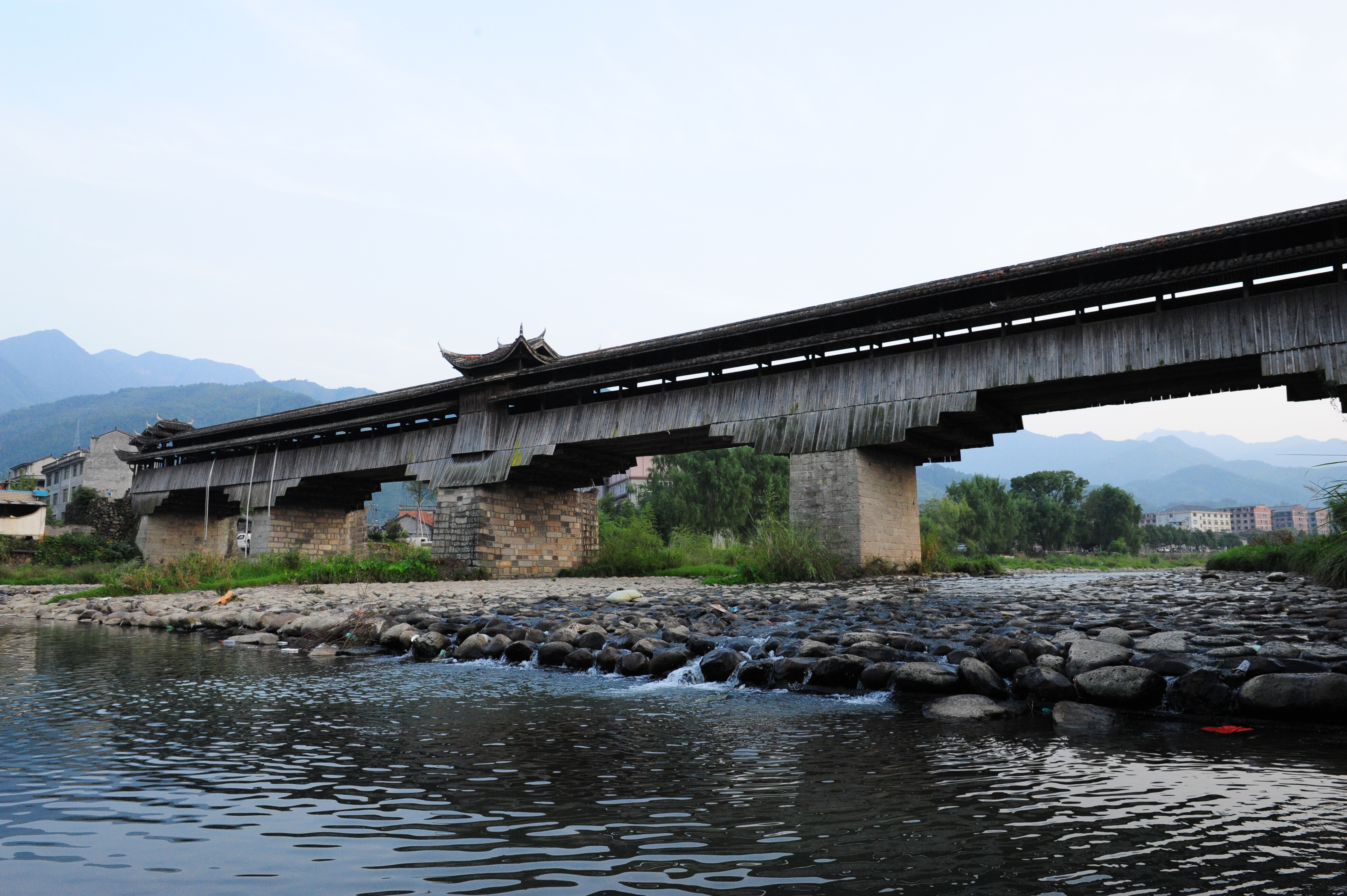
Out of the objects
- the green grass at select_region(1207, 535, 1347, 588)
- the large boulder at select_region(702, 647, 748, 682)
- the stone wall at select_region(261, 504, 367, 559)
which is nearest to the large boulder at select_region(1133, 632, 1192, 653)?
the large boulder at select_region(702, 647, 748, 682)

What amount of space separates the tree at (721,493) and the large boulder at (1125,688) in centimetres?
3632

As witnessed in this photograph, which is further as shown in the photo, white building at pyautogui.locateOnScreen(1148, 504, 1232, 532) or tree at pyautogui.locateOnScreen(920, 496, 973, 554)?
white building at pyautogui.locateOnScreen(1148, 504, 1232, 532)

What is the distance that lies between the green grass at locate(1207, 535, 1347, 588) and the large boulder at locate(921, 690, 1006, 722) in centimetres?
803

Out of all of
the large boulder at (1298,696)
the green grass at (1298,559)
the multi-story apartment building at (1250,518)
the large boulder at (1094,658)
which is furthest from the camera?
the multi-story apartment building at (1250,518)

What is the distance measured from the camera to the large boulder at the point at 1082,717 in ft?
→ 14.2

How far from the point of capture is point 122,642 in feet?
32.6

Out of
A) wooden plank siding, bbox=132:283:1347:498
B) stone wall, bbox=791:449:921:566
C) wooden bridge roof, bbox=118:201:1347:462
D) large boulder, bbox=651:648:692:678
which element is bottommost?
large boulder, bbox=651:648:692:678

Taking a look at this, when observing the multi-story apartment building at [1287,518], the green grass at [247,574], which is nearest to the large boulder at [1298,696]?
the green grass at [247,574]

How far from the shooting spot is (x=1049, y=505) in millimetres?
66562

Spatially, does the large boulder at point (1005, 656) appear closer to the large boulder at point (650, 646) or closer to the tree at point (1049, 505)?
the large boulder at point (650, 646)

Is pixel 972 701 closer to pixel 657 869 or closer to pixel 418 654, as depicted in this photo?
pixel 657 869

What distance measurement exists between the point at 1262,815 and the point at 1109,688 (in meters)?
1.93

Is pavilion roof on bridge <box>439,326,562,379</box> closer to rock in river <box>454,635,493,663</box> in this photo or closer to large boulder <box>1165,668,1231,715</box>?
rock in river <box>454,635,493,663</box>

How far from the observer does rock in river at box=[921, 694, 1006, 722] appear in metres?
4.63
